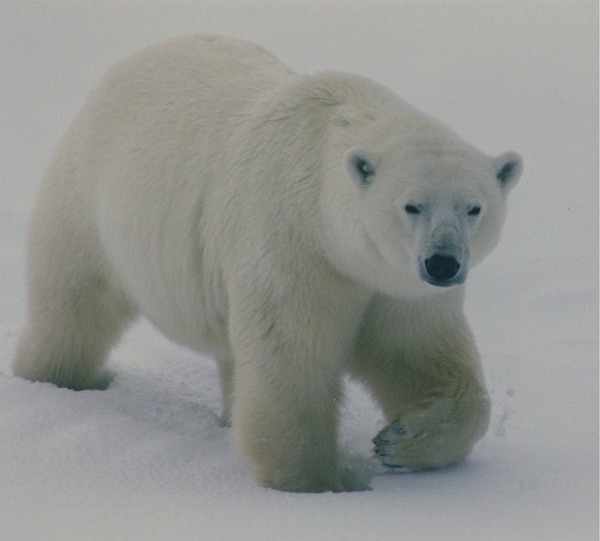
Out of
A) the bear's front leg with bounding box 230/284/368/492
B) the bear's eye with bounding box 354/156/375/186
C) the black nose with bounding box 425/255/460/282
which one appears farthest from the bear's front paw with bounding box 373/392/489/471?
the bear's eye with bounding box 354/156/375/186

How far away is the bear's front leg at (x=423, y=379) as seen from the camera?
4.19 meters

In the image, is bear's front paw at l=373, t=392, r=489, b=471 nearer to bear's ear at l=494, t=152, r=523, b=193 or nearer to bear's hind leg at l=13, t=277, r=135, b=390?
bear's ear at l=494, t=152, r=523, b=193

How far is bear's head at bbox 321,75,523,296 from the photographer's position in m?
3.70

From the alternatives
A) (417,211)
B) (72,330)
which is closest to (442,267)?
(417,211)

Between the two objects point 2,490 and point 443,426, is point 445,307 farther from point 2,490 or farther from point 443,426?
point 2,490

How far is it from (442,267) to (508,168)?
67cm

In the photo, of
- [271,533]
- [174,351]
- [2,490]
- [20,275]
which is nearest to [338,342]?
[271,533]

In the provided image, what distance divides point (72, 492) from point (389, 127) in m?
1.76

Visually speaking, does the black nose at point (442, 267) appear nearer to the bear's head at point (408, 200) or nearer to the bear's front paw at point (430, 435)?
the bear's head at point (408, 200)

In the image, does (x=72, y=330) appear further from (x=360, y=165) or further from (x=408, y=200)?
(x=408, y=200)

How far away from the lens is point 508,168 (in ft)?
13.4

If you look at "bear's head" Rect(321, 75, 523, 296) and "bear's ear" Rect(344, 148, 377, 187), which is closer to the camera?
"bear's head" Rect(321, 75, 523, 296)

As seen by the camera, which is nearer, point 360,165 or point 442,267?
point 442,267

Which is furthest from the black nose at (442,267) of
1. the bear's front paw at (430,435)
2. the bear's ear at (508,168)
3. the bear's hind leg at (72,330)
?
the bear's hind leg at (72,330)
